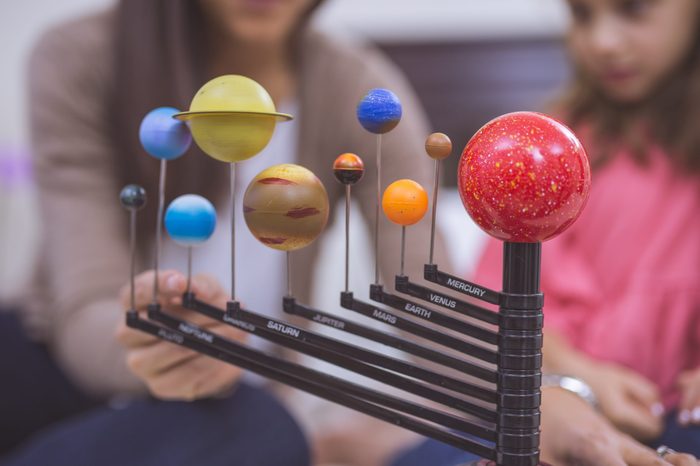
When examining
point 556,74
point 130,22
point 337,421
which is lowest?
point 337,421

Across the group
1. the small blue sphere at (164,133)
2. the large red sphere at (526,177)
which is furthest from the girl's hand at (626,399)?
the small blue sphere at (164,133)

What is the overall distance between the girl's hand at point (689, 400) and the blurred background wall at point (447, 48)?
6.37ft

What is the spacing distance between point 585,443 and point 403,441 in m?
0.42

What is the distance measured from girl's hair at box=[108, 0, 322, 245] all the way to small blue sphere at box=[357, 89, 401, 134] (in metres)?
0.37

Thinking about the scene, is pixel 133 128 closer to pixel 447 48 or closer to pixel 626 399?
pixel 626 399

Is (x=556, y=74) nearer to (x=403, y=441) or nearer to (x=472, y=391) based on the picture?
(x=403, y=441)

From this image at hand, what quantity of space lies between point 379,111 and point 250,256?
574 mm

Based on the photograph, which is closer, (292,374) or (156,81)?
(292,374)

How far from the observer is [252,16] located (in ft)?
2.35

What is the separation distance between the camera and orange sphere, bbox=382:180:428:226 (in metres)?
0.33

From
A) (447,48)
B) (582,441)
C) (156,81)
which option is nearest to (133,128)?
(156,81)

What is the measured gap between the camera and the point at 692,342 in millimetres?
640

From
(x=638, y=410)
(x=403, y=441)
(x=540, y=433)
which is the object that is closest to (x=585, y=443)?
(x=540, y=433)

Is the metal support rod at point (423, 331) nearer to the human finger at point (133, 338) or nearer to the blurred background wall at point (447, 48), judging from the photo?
the human finger at point (133, 338)
